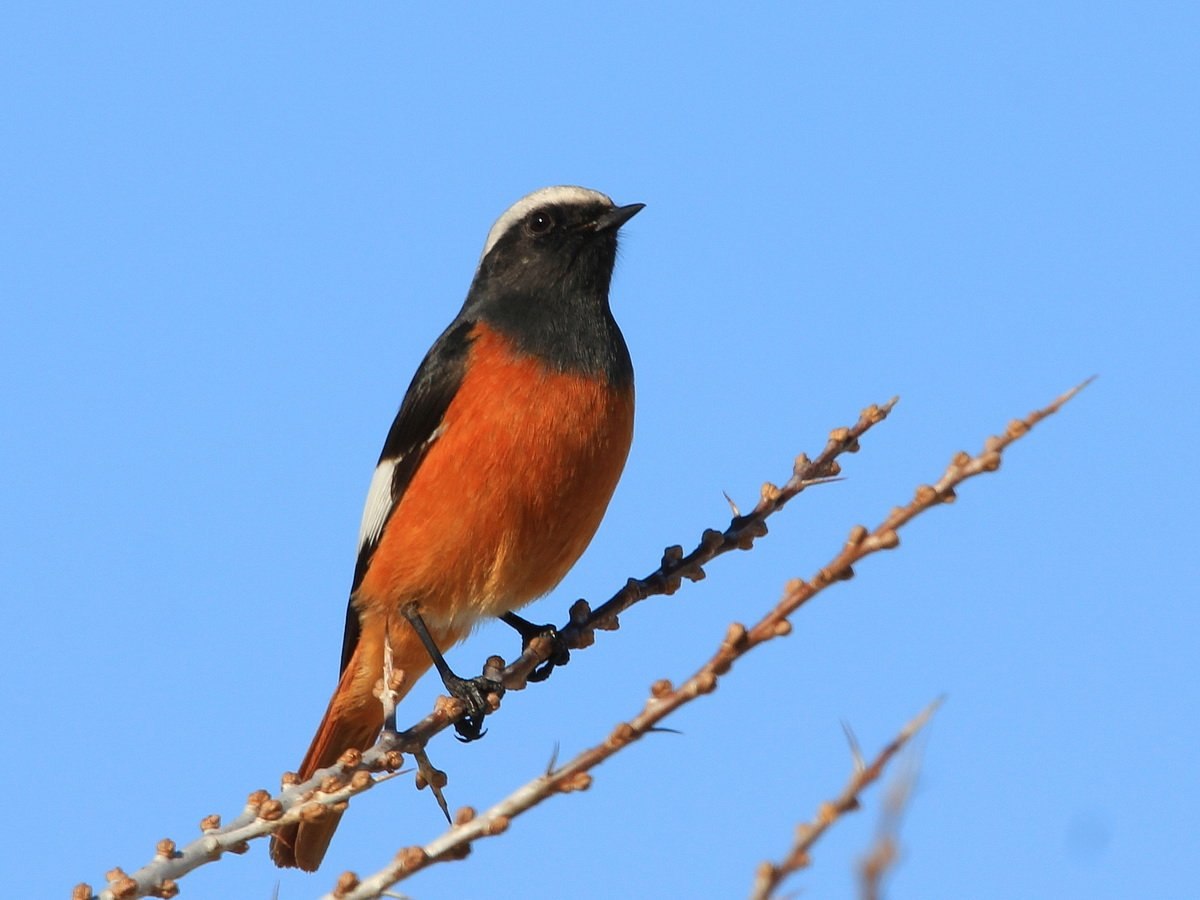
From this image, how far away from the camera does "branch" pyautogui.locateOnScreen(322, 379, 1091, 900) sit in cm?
243

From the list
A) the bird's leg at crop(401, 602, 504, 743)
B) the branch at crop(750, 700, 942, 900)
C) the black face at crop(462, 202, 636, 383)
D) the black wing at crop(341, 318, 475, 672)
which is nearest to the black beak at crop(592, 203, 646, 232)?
the black face at crop(462, 202, 636, 383)

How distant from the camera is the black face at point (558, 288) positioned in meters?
6.68

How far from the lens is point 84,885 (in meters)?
2.68

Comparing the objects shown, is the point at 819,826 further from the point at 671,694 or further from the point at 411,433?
the point at 411,433

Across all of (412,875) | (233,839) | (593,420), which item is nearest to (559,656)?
(593,420)

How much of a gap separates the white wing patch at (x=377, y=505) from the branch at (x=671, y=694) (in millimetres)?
4272

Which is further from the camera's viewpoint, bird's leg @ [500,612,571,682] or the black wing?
the black wing

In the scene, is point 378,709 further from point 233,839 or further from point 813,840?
point 813,840

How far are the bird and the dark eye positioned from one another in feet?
0.96

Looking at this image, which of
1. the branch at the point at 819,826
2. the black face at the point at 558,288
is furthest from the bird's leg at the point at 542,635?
the branch at the point at 819,826

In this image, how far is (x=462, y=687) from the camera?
6.23 metres

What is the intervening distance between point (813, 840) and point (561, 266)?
19.1 feet

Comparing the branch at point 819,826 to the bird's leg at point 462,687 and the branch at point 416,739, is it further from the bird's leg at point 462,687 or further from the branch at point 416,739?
the bird's leg at point 462,687

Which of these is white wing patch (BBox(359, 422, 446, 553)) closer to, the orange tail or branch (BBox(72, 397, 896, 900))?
the orange tail
